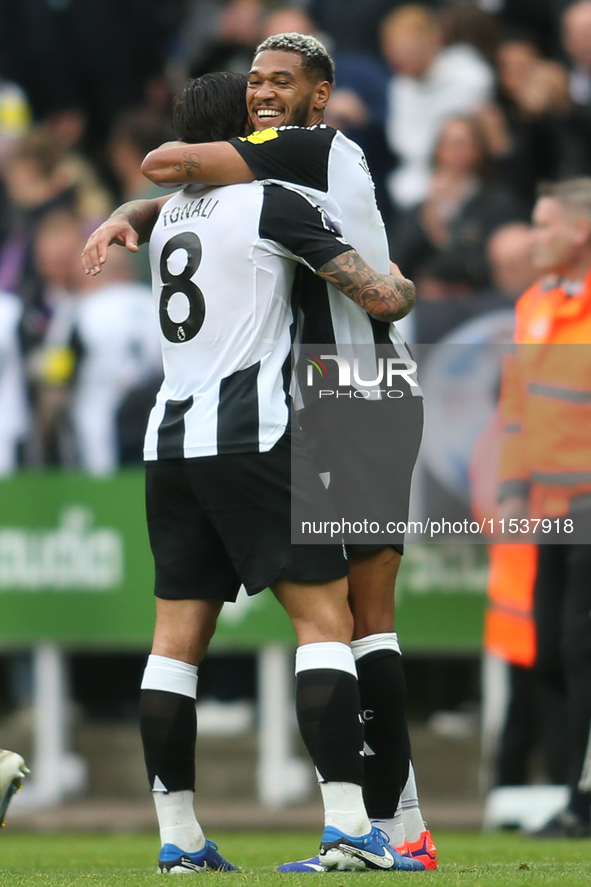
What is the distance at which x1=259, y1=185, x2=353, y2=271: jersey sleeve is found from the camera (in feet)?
12.5

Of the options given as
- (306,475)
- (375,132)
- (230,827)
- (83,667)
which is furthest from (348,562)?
(375,132)

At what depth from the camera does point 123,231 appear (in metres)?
4.06

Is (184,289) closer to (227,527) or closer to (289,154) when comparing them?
(289,154)

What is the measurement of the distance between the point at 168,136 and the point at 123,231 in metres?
6.83

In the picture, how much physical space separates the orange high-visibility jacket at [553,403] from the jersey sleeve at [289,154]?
245 centimetres

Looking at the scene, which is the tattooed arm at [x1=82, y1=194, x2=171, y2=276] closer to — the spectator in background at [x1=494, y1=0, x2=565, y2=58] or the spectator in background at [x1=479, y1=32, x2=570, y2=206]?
the spectator in background at [x1=479, y1=32, x2=570, y2=206]

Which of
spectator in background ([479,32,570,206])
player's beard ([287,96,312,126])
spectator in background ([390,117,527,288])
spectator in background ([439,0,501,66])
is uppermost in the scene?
spectator in background ([439,0,501,66])

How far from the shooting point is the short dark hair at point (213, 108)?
4117mm

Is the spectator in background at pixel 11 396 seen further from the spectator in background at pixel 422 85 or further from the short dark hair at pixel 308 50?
the short dark hair at pixel 308 50

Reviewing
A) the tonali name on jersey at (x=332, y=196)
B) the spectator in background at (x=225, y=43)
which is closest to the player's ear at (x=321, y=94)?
the tonali name on jersey at (x=332, y=196)

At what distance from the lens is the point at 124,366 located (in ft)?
28.2

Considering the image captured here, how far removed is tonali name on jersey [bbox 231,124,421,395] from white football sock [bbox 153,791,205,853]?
50.0 inches

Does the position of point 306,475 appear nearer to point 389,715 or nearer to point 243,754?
point 389,715

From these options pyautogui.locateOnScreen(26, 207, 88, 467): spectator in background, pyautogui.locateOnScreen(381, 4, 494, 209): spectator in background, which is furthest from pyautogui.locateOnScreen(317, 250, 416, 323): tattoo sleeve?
pyautogui.locateOnScreen(381, 4, 494, 209): spectator in background
